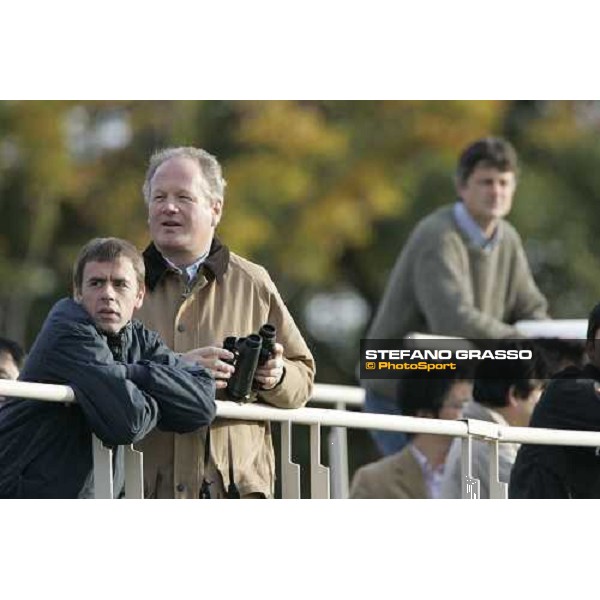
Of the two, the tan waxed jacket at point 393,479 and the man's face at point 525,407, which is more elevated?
the man's face at point 525,407

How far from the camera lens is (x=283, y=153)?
434 inches

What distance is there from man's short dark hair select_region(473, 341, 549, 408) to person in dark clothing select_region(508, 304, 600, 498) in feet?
2.23

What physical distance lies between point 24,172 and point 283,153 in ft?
5.34

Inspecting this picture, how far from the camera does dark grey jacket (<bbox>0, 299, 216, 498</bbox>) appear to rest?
16.9 feet

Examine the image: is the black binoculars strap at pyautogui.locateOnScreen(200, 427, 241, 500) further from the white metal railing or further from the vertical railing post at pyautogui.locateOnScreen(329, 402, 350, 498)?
the vertical railing post at pyautogui.locateOnScreen(329, 402, 350, 498)

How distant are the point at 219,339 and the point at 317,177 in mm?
5634

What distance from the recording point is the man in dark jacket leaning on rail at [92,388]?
16.9ft

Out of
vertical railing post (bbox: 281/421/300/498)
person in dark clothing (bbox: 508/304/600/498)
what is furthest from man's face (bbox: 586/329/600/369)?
vertical railing post (bbox: 281/421/300/498)

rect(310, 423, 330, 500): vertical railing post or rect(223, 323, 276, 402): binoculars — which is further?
rect(310, 423, 330, 500): vertical railing post

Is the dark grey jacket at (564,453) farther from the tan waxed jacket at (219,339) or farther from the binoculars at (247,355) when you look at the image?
the binoculars at (247,355)

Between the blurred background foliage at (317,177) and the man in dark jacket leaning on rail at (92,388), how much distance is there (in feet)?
15.8

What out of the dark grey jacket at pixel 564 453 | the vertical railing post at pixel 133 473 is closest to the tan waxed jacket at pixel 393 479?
the dark grey jacket at pixel 564 453
